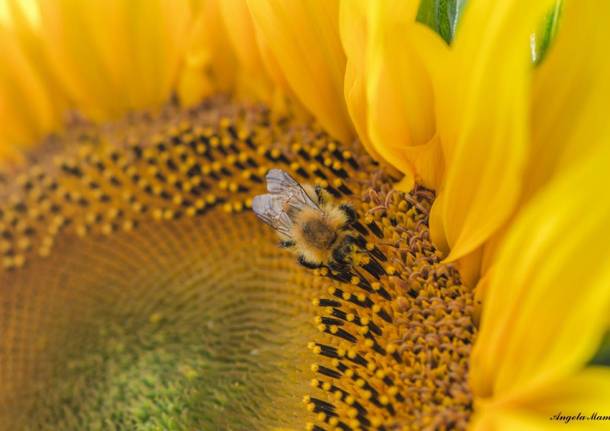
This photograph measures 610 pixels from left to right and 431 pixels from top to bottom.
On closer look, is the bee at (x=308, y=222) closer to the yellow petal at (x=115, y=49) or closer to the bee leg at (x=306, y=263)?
the bee leg at (x=306, y=263)

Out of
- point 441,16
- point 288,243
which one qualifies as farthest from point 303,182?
point 441,16

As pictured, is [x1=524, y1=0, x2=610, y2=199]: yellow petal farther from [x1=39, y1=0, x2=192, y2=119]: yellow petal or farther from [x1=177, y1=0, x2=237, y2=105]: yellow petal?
[x1=39, y1=0, x2=192, y2=119]: yellow petal

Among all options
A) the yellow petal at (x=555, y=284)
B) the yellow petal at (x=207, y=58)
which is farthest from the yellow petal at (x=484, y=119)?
the yellow petal at (x=207, y=58)

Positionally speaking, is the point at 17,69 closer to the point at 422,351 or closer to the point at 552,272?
the point at 422,351

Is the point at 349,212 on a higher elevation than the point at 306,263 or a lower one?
higher

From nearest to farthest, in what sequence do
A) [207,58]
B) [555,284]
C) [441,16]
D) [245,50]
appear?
[555,284]
[441,16]
[245,50]
[207,58]

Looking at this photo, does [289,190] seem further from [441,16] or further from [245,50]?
[245,50]
